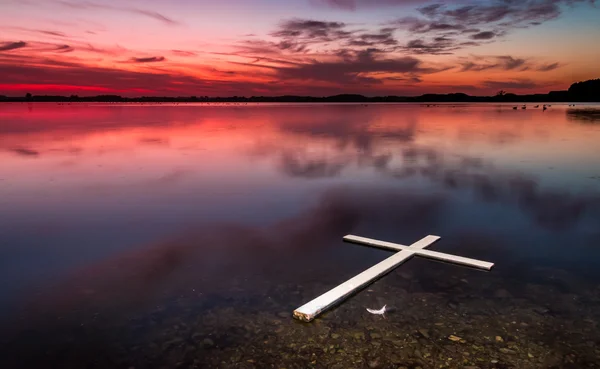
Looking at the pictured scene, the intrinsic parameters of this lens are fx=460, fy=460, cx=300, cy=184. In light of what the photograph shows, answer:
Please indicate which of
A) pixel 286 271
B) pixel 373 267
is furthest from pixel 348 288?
pixel 286 271

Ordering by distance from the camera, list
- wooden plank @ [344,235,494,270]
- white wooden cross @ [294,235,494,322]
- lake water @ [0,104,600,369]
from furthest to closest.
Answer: wooden plank @ [344,235,494,270]
white wooden cross @ [294,235,494,322]
lake water @ [0,104,600,369]

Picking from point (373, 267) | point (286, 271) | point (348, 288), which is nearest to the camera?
point (348, 288)

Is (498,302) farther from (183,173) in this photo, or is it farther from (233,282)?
(183,173)

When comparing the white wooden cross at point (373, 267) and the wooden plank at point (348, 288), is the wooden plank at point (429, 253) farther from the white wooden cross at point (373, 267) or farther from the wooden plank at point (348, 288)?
the wooden plank at point (348, 288)

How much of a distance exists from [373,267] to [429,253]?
1.72 m

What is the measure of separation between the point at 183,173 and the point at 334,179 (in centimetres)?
795

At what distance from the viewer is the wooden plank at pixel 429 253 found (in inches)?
392

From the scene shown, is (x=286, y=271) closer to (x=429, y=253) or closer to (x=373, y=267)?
(x=373, y=267)

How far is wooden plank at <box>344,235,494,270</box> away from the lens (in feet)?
32.6

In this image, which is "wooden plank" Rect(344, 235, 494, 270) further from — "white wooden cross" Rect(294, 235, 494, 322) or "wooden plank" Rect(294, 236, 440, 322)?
"wooden plank" Rect(294, 236, 440, 322)

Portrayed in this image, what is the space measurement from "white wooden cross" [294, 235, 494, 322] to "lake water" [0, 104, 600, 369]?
192 mm

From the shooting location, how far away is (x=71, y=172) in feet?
76.9

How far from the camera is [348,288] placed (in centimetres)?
851

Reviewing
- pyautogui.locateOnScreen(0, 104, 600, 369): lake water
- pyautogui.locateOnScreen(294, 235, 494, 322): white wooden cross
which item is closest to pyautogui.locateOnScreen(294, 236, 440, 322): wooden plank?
pyautogui.locateOnScreen(294, 235, 494, 322): white wooden cross
